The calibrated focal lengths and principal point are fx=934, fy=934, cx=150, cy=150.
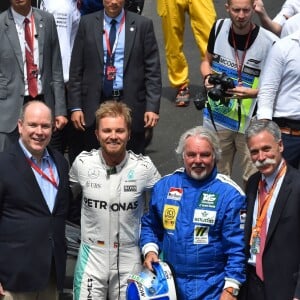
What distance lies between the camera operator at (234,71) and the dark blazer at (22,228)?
1.88 meters

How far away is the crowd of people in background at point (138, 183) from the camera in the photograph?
5484 mm

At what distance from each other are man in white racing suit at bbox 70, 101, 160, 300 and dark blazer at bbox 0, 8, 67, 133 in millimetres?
1301

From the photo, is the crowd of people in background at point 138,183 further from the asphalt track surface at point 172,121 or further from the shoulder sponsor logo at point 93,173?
the asphalt track surface at point 172,121

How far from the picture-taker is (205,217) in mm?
5531

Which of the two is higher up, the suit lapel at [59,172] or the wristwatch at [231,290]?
the suit lapel at [59,172]

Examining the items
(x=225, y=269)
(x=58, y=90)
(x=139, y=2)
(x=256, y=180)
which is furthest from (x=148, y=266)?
(x=139, y=2)

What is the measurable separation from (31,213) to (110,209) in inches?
19.8

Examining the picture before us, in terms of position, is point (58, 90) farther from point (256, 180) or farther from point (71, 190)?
point (256, 180)

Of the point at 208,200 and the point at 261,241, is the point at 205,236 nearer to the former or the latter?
the point at 208,200

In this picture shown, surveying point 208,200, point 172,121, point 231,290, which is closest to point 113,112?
point 208,200

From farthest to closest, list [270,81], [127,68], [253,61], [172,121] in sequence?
1. [172,121]
2. [127,68]
3. [253,61]
4. [270,81]

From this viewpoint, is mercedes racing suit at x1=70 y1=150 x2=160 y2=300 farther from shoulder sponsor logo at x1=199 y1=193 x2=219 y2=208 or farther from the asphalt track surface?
the asphalt track surface

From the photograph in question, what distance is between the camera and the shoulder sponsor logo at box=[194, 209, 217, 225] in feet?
18.1

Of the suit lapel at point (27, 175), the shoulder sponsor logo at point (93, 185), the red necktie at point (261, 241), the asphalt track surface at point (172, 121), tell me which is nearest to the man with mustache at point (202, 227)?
the red necktie at point (261, 241)
